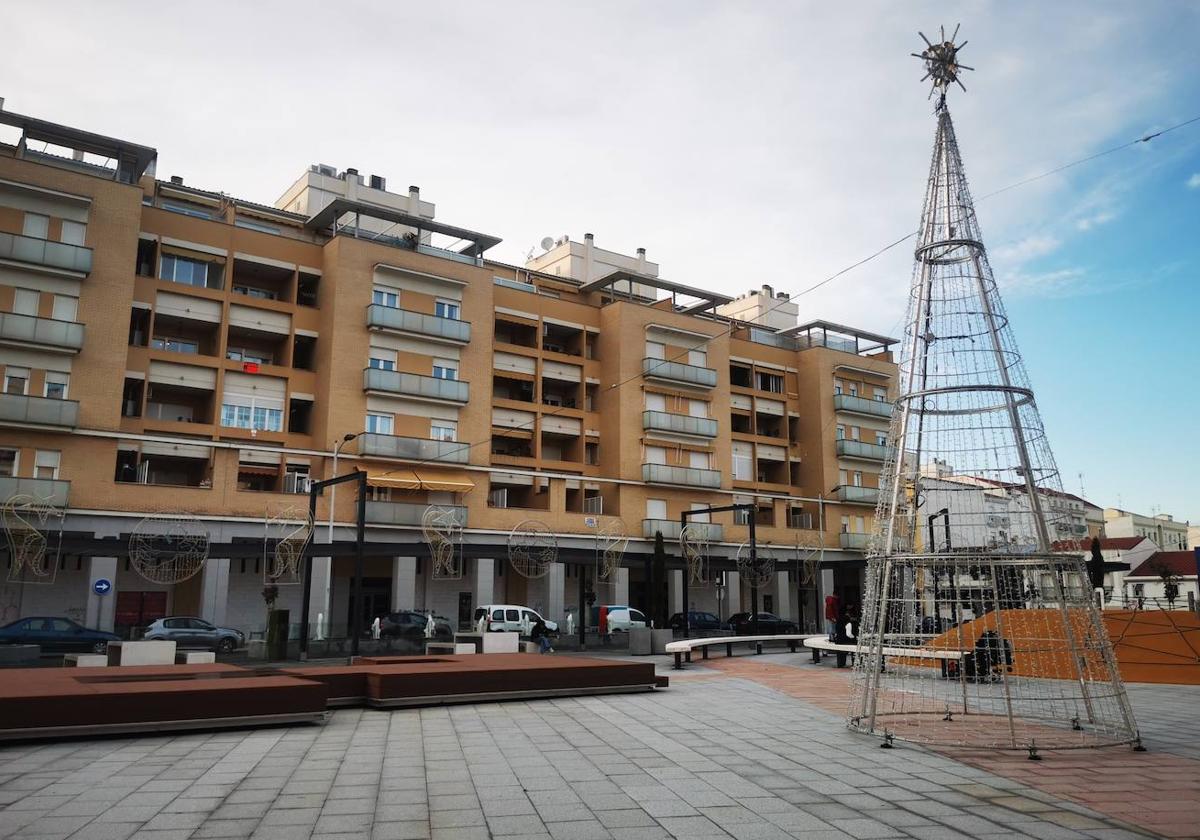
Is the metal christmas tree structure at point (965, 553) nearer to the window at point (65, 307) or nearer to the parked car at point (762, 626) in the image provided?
the parked car at point (762, 626)

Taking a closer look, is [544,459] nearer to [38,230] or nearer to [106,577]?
[106,577]

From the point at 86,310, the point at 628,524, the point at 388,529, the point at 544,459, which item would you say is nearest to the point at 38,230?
the point at 86,310

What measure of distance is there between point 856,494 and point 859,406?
5740mm

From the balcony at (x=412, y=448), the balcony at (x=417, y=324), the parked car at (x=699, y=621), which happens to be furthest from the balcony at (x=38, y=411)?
the parked car at (x=699, y=621)

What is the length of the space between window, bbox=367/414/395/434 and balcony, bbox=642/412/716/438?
1424 cm

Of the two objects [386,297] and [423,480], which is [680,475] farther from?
[386,297]

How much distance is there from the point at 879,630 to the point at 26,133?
38925 mm

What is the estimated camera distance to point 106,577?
110ft

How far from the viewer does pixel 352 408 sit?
3988 centimetres

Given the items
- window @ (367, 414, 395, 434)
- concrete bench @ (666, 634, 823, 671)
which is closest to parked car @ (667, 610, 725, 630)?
concrete bench @ (666, 634, 823, 671)

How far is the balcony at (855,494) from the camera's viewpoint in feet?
186

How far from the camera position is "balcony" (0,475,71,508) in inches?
1242

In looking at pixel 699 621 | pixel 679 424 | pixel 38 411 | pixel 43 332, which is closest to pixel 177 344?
pixel 43 332

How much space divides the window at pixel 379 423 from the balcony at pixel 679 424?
561 inches
